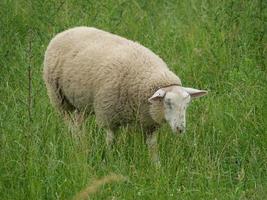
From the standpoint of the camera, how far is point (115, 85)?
5.40 m

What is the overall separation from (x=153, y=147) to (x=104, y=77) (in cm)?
69

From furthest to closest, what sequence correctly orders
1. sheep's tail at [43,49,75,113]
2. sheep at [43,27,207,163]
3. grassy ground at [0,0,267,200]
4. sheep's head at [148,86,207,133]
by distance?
sheep's tail at [43,49,75,113] → sheep at [43,27,207,163] → sheep's head at [148,86,207,133] → grassy ground at [0,0,267,200]

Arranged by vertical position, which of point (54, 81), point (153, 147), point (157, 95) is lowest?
point (153, 147)

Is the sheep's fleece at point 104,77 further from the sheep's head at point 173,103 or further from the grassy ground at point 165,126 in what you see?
the grassy ground at point 165,126

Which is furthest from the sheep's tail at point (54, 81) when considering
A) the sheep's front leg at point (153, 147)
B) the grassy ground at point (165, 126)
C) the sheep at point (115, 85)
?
the sheep's front leg at point (153, 147)

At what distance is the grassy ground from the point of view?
172 inches

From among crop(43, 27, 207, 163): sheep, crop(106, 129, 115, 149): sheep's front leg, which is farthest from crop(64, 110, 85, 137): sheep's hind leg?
crop(106, 129, 115, 149): sheep's front leg

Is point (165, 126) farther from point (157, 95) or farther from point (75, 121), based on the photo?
point (75, 121)

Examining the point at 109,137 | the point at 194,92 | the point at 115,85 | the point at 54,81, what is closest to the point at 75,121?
the point at 109,137

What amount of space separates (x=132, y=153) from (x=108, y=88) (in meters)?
→ 0.64

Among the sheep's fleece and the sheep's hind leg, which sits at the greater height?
the sheep's fleece

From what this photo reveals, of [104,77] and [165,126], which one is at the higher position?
[104,77]

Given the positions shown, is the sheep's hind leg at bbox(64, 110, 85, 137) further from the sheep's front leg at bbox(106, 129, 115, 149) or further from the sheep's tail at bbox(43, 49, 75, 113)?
the sheep's front leg at bbox(106, 129, 115, 149)

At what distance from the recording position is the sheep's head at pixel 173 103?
5.07 meters
